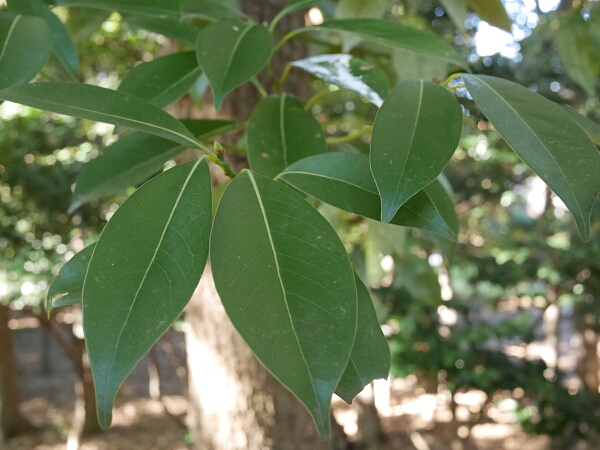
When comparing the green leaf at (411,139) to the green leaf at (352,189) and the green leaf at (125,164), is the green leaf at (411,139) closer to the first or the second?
the green leaf at (352,189)

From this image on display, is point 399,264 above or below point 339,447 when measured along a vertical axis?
above

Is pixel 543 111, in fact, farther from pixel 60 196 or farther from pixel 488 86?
pixel 60 196

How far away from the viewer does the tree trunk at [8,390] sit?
12.1ft

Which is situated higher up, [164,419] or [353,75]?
[353,75]

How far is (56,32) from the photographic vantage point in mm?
543

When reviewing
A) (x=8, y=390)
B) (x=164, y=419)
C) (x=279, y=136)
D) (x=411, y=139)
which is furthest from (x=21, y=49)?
(x=164, y=419)

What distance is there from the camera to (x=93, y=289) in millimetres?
287

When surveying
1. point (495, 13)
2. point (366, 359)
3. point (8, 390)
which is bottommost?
point (8, 390)

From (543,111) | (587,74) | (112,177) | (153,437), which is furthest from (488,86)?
(153,437)

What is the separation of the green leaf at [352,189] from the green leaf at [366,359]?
0.08m

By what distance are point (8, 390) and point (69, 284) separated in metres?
4.15

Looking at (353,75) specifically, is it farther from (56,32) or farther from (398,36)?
(56,32)

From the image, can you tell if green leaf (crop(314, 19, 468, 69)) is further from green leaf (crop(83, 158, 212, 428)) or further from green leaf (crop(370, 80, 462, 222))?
green leaf (crop(83, 158, 212, 428))

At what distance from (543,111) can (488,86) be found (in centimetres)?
5
